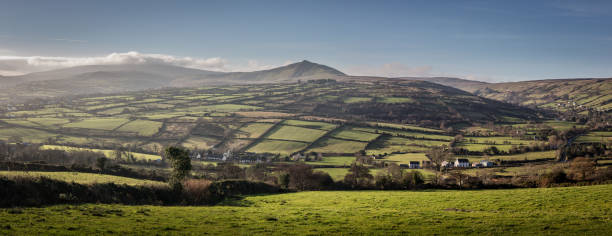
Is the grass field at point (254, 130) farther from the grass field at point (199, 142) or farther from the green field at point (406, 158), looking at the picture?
the green field at point (406, 158)

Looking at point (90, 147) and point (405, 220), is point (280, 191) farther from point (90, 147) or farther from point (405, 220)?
point (90, 147)

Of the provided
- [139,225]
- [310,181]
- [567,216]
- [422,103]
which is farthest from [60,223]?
[422,103]

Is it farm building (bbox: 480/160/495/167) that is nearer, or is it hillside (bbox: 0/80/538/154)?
farm building (bbox: 480/160/495/167)

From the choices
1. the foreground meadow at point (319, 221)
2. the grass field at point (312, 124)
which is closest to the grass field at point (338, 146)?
the grass field at point (312, 124)

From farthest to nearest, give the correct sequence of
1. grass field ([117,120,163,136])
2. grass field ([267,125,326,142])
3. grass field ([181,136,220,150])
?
grass field ([117,120,163,136]) < grass field ([267,125,326,142]) < grass field ([181,136,220,150])

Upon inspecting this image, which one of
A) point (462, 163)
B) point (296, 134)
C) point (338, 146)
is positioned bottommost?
point (462, 163)

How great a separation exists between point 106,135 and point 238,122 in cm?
4494

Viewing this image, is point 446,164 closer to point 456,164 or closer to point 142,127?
point 456,164

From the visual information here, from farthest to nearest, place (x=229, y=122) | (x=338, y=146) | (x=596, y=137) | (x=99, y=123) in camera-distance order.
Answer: (x=229, y=122) → (x=99, y=123) → (x=596, y=137) → (x=338, y=146)

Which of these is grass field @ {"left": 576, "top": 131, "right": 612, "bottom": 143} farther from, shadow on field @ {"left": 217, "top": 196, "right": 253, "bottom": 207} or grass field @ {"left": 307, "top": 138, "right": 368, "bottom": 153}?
shadow on field @ {"left": 217, "top": 196, "right": 253, "bottom": 207}

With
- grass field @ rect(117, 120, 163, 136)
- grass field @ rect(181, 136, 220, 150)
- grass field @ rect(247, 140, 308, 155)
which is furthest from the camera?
grass field @ rect(117, 120, 163, 136)

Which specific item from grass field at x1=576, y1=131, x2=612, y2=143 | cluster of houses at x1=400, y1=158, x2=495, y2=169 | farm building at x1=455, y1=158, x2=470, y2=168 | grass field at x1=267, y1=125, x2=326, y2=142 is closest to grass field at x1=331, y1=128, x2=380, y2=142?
grass field at x1=267, y1=125, x2=326, y2=142

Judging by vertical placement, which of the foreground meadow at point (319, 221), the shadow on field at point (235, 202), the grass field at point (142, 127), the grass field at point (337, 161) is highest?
the grass field at point (142, 127)

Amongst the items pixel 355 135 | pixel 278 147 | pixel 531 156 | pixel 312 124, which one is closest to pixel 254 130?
pixel 278 147
